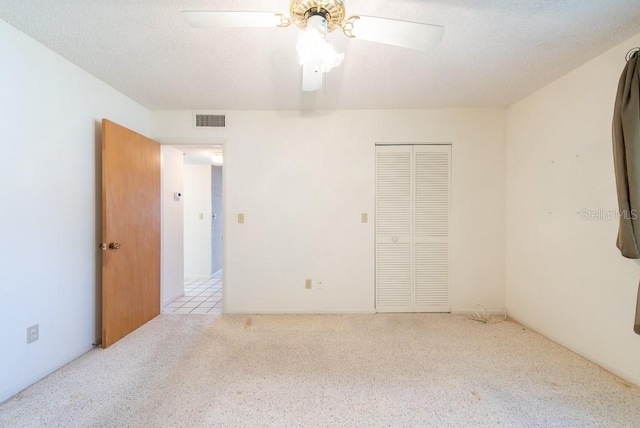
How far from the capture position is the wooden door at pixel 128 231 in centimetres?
214

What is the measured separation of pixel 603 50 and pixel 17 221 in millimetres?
4123

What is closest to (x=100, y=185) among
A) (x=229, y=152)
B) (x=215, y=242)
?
(x=229, y=152)

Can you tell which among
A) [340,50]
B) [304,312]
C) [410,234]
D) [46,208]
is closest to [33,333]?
[46,208]

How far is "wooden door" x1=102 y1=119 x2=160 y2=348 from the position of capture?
7.02ft

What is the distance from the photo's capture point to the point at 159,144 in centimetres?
285

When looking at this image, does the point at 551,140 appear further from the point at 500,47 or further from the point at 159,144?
the point at 159,144

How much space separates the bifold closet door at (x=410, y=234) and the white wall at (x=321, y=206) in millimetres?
115

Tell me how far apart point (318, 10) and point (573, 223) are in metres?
2.50

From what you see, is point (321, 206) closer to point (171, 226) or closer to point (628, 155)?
point (171, 226)

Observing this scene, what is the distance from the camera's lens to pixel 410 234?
2857 millimetres

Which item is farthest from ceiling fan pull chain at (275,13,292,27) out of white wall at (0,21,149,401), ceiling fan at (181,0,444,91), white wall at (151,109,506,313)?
white wall at (0,21,149,401)

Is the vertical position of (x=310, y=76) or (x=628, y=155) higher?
(x=310, y=76)

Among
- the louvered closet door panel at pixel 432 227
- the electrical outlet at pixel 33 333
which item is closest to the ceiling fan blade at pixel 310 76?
the louvered closet door panel at pixel 432 227

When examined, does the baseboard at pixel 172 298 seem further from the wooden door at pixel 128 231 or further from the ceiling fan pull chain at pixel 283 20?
the ceiling fan pull chain at pixel 283 20
